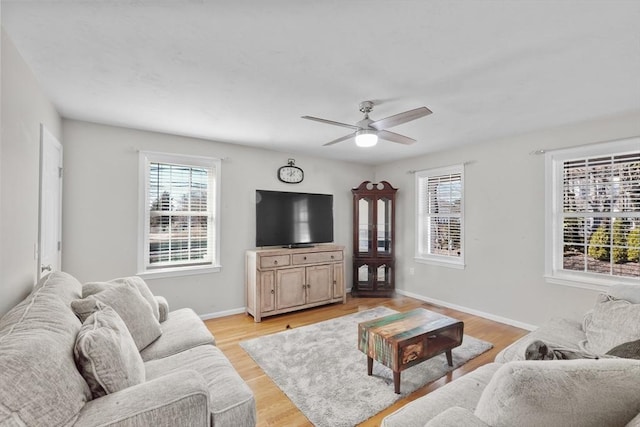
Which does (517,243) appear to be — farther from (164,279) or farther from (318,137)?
(164,279)

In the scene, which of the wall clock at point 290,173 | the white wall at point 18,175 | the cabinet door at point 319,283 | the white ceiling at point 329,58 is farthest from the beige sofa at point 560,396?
the wall clock at point 290,173

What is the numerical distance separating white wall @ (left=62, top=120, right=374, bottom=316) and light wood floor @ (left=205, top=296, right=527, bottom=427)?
0.56 meters

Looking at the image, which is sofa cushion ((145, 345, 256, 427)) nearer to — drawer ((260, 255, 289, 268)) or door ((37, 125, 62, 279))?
door ((37, 125, 62, 279))

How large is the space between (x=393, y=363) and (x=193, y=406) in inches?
57.2

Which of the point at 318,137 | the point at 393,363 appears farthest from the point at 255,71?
the point at 393,363

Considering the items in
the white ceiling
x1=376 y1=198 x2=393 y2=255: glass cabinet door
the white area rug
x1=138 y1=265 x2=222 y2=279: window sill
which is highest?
the white ceiling

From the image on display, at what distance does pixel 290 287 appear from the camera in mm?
3967

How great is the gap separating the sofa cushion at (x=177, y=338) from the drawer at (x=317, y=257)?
1.83 metres

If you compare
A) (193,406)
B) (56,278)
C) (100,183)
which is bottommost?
(193,406)

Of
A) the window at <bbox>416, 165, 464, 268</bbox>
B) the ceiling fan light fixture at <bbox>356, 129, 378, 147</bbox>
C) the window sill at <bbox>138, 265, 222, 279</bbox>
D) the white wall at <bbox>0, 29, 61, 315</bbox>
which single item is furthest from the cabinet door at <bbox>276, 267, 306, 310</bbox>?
the white wall at <bbox>0, 29, 61, 315</bbox>

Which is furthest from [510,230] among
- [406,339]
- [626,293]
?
[406,339]

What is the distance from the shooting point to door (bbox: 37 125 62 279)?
7.23ft

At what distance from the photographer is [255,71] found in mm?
2016

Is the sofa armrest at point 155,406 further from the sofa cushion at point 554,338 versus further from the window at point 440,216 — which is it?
the window at point 440,216
